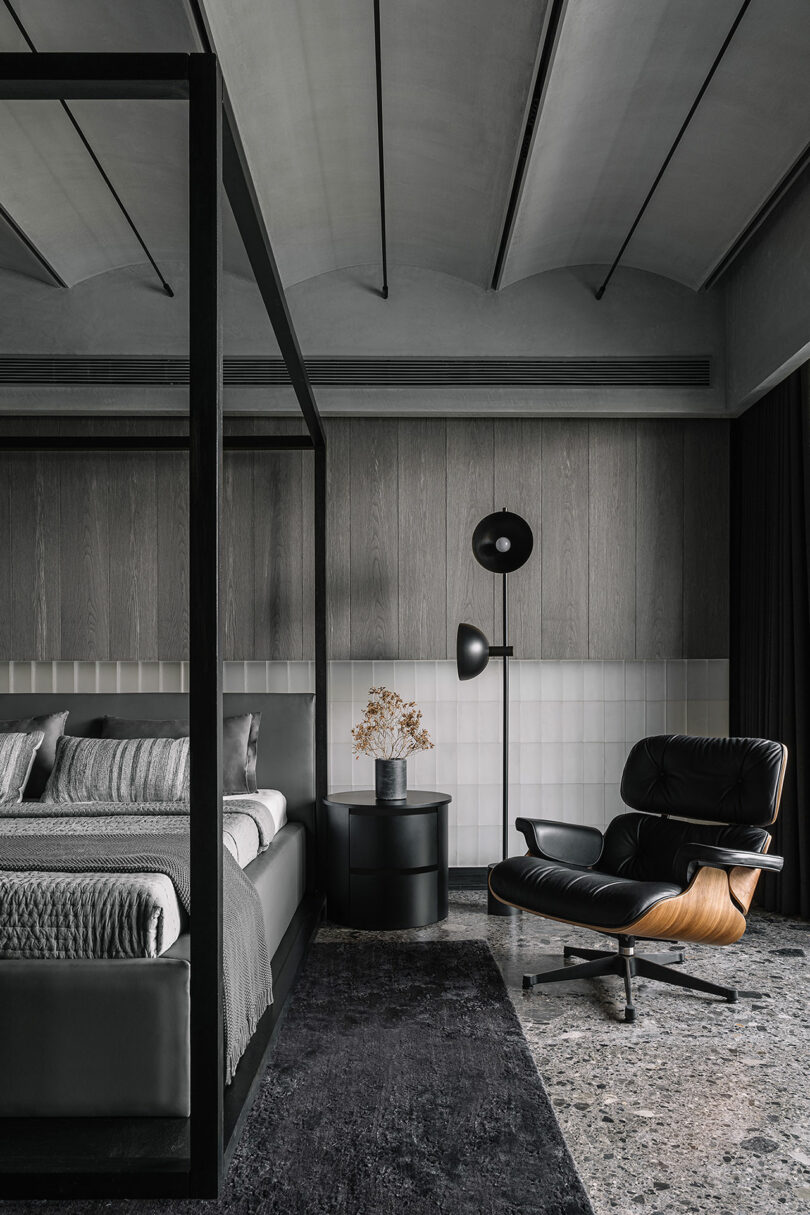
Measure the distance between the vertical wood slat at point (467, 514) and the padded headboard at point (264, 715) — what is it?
916 mm

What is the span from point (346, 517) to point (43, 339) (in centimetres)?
184

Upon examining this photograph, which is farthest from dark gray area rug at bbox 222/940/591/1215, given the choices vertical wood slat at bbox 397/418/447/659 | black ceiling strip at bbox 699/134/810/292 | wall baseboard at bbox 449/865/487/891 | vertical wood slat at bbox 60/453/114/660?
black ceiling strip at bbox 699/134/810/292

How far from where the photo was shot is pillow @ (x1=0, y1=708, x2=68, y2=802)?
163 inches

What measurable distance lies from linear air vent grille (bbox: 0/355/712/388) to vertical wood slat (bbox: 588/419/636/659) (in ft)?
0.94

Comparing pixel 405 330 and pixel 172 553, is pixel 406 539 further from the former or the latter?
pixel 172 553

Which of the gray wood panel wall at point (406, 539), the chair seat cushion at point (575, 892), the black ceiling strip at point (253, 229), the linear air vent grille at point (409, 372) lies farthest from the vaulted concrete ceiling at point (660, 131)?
the chair seat cushion at point (575, 892)

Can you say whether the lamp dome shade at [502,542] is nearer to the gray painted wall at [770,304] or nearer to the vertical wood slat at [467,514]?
the vertical wood slat at [467,514]

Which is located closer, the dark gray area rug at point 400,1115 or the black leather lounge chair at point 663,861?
the dark gray area rug at point 400,1115

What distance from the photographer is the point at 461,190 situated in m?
3.93

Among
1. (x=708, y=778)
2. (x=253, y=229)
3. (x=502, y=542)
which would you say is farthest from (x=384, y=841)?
(x=253, y=229)

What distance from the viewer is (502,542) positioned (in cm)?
438

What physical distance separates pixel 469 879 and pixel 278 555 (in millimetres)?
2004

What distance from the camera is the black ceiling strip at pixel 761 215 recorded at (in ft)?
11.6

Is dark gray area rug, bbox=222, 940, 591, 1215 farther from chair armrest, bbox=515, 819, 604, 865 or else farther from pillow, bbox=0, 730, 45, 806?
pillow, bbox=0, 730, 45, 806
